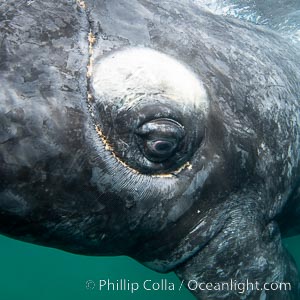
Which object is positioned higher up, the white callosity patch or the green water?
the white callosity patch

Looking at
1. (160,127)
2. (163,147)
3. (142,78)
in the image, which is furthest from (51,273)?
(142,78)

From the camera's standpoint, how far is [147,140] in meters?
3.73

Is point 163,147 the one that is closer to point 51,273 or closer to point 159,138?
point 159,138

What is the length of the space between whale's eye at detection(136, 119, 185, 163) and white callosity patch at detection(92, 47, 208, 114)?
264 millimetres

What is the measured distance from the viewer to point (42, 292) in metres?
73.5

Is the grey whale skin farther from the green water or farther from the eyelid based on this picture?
the green water

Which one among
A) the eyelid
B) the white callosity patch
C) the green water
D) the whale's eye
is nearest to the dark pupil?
the whale's eye

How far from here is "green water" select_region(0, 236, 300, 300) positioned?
6743cm

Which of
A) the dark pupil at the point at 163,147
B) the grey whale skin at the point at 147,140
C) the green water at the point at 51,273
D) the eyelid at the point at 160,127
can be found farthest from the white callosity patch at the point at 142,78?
the green water at the point at 51,273

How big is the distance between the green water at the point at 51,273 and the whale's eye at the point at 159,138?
51634 mm

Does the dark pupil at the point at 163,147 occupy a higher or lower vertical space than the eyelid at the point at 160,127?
lower

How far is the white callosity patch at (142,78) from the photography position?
3561 mm

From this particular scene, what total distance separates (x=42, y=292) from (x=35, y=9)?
7832cm

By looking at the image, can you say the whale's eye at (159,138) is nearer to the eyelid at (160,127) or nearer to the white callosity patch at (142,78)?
the eyelid at (160,127)
